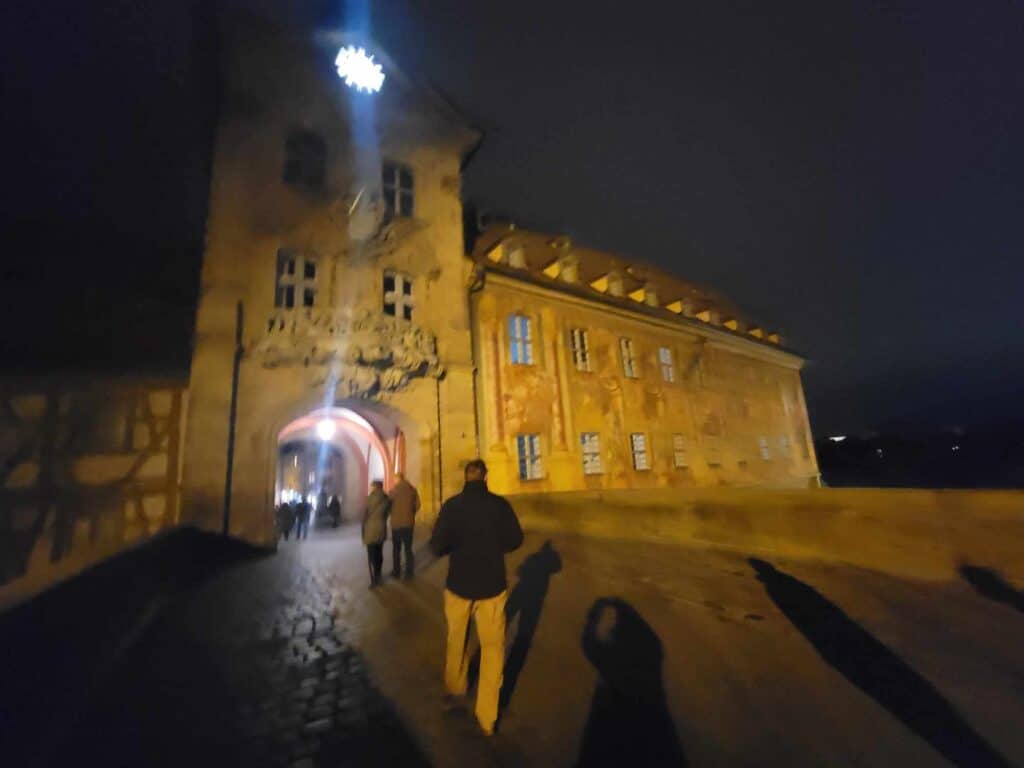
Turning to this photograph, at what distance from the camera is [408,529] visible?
7488 millimetres

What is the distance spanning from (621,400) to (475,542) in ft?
54.5

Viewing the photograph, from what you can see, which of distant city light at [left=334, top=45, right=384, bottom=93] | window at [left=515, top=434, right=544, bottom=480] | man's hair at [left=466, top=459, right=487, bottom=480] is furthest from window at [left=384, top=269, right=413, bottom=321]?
man's hair at [left=466, top=459, right=487, bottom=480]

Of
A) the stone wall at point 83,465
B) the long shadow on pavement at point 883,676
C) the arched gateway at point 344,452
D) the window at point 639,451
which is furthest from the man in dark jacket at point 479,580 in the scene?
the window at point 639,451

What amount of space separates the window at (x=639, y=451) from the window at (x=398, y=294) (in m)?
11.2

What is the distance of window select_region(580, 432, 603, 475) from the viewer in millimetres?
17172

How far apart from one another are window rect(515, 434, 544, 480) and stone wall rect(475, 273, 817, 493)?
23 cm

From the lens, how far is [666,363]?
71.6ft

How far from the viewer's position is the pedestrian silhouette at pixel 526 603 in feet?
12.5

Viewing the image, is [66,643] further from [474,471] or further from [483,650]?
[474,471]

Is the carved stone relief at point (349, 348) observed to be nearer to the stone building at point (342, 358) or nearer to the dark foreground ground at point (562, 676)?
the stone building at point (342, 358)

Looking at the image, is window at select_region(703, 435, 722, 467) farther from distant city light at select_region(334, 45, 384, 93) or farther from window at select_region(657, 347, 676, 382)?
distant city light at select_region(334, 45, 384, 93)

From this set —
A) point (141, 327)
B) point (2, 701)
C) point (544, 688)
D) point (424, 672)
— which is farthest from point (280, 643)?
point (141, 327)

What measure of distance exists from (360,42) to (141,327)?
11741 millimetres

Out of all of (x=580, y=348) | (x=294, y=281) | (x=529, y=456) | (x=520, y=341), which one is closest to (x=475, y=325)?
(x=520, y=341)
